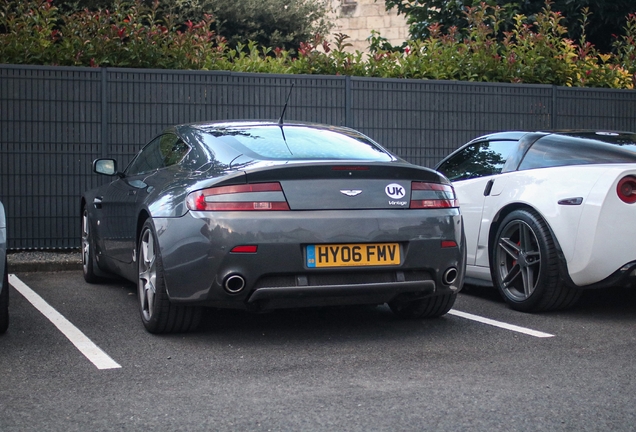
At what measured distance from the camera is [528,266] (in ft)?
20.3

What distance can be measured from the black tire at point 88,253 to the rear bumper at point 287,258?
2581 mm

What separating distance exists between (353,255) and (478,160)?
2.65 m

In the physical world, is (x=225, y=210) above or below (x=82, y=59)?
below

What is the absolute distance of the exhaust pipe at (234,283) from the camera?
4859 millimetres

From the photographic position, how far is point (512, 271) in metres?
6.39

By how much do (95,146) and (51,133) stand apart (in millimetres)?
471

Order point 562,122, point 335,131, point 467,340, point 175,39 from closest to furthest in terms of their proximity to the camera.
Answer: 1. point 467,340
2. point 335,131
3. point 175,39
4. point 562,122

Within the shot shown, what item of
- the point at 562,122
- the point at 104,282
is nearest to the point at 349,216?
the point at 104,282

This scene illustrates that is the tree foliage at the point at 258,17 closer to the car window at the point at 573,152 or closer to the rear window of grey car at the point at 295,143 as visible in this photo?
the car window at the point at 573,152

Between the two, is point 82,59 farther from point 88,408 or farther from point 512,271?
point 88,408

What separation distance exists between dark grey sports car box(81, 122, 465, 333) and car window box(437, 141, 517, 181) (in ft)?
5.46

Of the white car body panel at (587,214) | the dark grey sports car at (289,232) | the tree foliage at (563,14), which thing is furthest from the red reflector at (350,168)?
the tree foliage at (563,14)

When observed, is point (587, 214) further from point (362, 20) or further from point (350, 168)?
point (362, 20)

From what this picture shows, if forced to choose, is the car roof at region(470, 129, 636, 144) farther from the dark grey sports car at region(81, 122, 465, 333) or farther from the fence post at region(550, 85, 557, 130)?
the fence post at region(550, 85, 557, 130)
